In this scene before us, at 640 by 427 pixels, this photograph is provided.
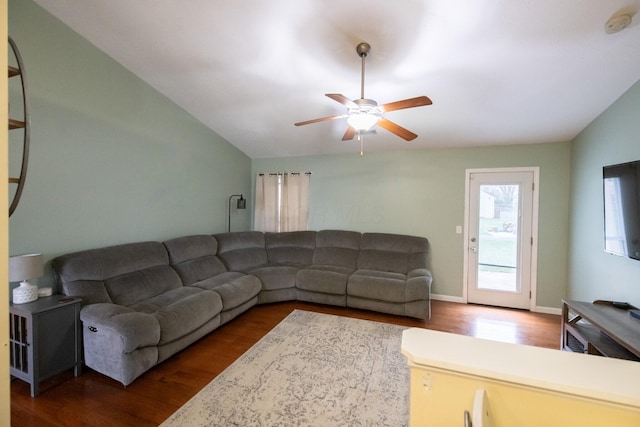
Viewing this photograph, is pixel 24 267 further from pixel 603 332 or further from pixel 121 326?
pixel 603 332

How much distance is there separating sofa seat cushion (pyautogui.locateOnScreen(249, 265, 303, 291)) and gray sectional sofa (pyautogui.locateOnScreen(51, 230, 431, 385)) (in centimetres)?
1

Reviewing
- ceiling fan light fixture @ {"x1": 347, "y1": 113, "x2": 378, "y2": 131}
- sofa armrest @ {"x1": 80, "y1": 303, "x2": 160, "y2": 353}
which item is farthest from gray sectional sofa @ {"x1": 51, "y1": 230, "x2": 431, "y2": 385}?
ceiling fan light fixture @ {"x1": 347, "y1": 113, "x2": 378, "y2": 131}

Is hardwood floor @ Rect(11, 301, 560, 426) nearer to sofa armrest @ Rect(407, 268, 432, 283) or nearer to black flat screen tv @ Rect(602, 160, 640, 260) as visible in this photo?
sofa armrest @ Rect(407, 268, 432, 283)

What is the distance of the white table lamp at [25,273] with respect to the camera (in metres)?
1.89

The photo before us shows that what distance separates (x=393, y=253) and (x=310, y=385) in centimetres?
241

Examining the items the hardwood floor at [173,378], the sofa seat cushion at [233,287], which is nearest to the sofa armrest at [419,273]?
the hardwood floor at [173,378]

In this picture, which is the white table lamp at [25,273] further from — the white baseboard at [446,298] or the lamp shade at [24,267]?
the white baseboard at [446,298]

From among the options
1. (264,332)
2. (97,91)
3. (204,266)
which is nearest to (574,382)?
(264,332)

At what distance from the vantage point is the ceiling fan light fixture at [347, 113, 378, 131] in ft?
6.72

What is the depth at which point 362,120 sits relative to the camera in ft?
6.77

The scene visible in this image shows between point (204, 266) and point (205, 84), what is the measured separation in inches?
85.9

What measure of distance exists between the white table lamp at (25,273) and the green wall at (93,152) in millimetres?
359

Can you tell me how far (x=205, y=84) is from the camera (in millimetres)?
3062

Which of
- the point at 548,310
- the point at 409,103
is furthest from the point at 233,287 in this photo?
the point at 548,310
